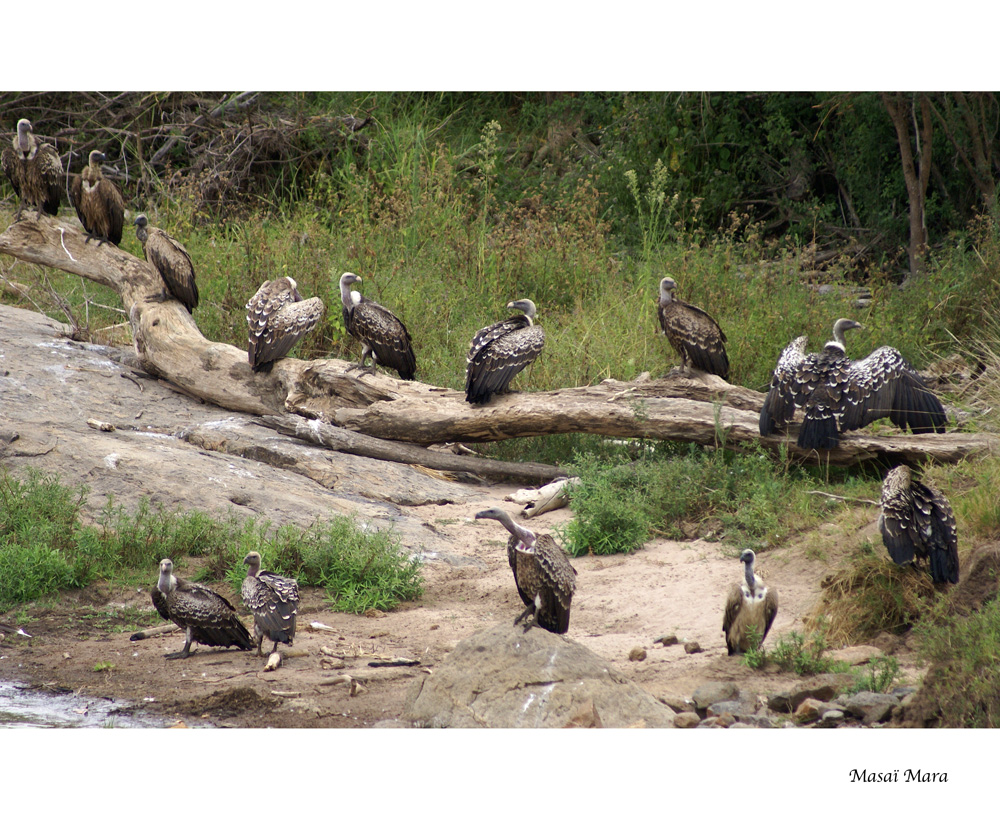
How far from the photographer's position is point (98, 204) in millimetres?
8828

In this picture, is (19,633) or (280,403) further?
(280,403)

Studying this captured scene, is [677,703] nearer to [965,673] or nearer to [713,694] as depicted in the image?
[713,694]

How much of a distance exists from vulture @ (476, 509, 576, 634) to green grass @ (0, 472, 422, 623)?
142cm

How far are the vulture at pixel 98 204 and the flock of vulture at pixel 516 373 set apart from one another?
1 cm

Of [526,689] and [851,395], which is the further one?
[851,395]

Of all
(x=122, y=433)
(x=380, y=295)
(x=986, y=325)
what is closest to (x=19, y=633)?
(x=122, y=433)

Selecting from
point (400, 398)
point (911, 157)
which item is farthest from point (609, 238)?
point (400, 398)

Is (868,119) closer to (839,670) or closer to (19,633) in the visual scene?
(839,670)

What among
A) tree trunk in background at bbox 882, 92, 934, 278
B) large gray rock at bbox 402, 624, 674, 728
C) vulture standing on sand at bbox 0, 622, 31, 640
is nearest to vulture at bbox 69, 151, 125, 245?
vulture standing on sand at bbox 0, 622, 31, 640

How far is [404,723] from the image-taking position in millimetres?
4062

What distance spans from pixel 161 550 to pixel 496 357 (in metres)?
2.93

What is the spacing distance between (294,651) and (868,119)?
1020 cm

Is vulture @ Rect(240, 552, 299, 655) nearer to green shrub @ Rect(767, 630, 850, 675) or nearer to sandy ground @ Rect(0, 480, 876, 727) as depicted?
sandy ground @ Rect(0, 480, 876, 727)

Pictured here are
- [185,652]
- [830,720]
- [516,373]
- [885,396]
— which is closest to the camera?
[830,720]
